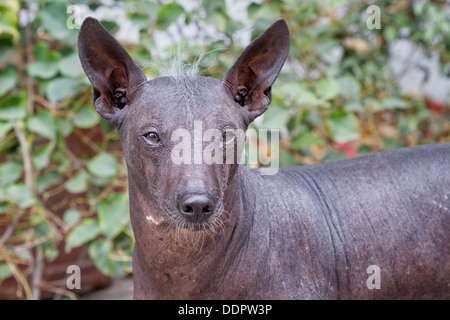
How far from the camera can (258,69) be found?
1780 mm

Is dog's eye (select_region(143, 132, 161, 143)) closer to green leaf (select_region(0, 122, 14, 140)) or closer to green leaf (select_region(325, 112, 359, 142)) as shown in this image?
green leaf (select_region(325, 112, 359, 142))

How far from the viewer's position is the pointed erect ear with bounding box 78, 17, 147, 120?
1.66 m

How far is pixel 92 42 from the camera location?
5.49 feet

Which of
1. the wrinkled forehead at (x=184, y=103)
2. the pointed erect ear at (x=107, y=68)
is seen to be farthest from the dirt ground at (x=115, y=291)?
the wrinkled forehead at (x=184, y=103)

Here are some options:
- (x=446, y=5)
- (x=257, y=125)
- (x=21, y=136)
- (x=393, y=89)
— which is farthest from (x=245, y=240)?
(x=446, y=5)

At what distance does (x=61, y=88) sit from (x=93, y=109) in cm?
28

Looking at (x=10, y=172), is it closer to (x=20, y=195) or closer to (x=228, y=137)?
(x=20, y=195)

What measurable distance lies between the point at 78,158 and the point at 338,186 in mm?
2273

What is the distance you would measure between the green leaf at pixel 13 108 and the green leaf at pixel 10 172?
0.32 meters

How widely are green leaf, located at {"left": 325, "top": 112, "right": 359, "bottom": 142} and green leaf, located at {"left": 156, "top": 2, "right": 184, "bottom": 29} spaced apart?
106 cm

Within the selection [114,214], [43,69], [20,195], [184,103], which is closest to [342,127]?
[114,214]

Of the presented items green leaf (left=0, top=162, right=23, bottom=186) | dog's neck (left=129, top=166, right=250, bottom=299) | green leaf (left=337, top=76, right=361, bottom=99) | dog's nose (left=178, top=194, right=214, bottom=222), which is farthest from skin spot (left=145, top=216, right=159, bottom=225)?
green leaf (left=337, top=76, right=361, bottom=99)

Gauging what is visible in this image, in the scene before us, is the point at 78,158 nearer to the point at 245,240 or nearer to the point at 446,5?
the point at 245,240

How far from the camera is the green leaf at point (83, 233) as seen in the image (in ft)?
10.4
